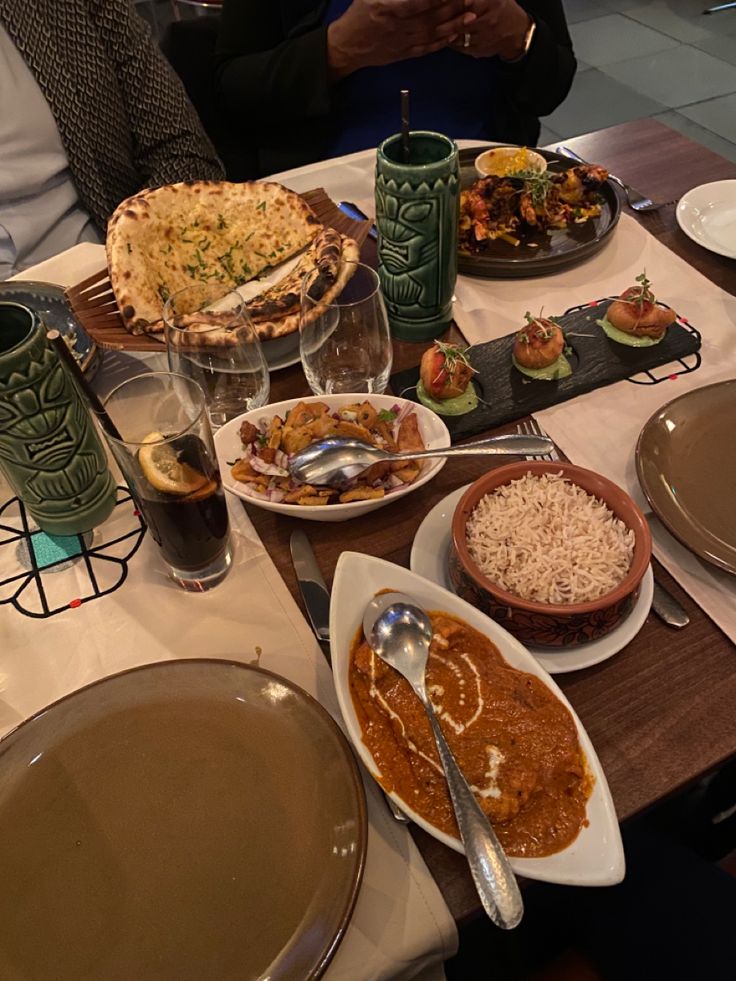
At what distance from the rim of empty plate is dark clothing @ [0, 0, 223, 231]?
1.32 meters

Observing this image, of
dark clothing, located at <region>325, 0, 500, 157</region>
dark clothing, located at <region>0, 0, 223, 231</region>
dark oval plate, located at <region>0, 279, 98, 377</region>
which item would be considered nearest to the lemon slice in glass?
dark oval plate, located at <region>0, 279, 98, 377</region>

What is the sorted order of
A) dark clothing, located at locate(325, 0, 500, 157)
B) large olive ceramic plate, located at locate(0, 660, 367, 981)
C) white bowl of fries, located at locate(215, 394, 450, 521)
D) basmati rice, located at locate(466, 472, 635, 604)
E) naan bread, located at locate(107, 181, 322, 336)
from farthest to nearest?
dark clothing, located at locate(325, 0, 500, 157) → naan bread, located at locate(107, 181, 322, 336) → white bowl of fries, located at locate(215, 394, 450, 521) → basmati rice, located at locate(466, 472, 635, 604) → large olive ceramic plate, located at locate(0, 660, 367, 981)

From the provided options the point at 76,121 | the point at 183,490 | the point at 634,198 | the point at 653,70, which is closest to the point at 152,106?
the point at 76,121

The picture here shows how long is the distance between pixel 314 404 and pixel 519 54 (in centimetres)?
150

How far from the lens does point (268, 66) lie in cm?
198

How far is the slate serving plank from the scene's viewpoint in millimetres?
1191

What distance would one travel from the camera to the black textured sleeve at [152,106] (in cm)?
188

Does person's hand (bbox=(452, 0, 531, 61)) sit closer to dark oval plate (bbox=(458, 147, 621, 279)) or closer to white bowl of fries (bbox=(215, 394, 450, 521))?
dark oval plate (bbox=(458, 147, 621, 279))

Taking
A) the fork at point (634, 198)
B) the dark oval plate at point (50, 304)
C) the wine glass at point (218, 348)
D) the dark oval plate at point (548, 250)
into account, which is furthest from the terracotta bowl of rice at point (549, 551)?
the fork at point (634, 198)

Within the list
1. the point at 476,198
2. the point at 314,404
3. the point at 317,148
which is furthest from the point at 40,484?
the point at 317,148

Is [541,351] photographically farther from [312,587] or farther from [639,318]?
[312,587]

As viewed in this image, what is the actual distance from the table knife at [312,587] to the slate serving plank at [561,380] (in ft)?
1.07

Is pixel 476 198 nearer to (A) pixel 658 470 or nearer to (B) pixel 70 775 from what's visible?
(A) pixel 658 470

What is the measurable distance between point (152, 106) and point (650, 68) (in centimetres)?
456
